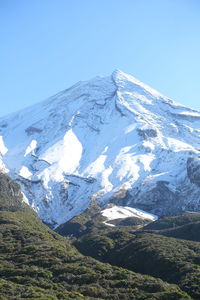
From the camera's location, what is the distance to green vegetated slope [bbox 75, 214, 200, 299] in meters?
61.4

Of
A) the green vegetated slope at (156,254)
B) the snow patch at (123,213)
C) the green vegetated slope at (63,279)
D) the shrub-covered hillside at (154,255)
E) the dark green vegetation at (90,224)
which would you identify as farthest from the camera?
the snow patch at (123,213)

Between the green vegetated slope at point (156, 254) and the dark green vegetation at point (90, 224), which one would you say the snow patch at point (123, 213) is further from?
the green vegetated slope at point (156, 254)

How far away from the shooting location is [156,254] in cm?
7662

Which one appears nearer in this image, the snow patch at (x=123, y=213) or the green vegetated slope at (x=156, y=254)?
the green vegetated slope at (x=156, y=254)

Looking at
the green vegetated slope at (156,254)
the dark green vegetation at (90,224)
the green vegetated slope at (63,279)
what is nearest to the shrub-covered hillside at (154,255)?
the green vegetated slope at (156,254)

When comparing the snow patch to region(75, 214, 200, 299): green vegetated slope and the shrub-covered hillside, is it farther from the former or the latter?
the shrub-covered hillside

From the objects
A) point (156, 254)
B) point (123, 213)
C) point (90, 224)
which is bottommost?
point (90, 224)

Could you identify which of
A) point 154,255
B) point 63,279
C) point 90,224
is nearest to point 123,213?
point 90,224

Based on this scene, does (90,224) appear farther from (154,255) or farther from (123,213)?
(154,255)

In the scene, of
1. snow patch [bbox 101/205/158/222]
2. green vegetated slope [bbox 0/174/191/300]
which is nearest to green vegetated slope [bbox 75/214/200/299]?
green vegetated slope [bbox 0/174/191/300]

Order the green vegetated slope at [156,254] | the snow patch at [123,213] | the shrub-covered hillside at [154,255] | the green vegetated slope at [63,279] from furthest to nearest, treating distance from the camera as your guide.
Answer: the snow patch at [123,213]
the green vegetated slope at [156,254]
the shrub-covered hillside at [154,255]
the green vegetated slope at [63,279]

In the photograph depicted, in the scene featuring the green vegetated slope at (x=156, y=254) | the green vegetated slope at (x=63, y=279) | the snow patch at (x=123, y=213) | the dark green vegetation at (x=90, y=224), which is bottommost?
the dark green vegetation at (x=90, y=224)

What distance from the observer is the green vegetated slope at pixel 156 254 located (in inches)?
2416

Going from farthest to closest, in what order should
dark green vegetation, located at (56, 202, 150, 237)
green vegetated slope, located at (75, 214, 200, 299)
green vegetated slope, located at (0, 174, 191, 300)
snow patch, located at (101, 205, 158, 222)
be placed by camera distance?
1. snow patch, located at (101, 205, 158, 222)
2. dark green vegetation, located at (56, 202, 150, 237)
3. green vegetated slope, located at (75, 214, 200, 299)
4. green vegetated slope, located at (0, 174, 191, 300)
